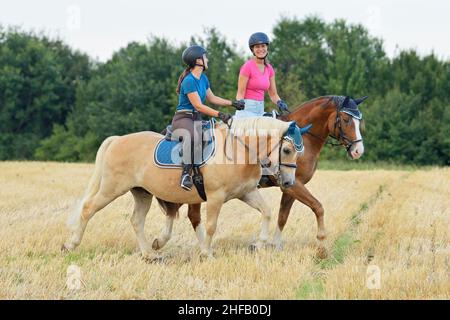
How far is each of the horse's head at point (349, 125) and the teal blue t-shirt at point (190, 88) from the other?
2.07 meters

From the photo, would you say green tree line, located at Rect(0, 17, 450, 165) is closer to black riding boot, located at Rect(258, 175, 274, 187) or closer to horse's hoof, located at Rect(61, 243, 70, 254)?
black riding boot, located at Rect(258, 175, 274, 187)

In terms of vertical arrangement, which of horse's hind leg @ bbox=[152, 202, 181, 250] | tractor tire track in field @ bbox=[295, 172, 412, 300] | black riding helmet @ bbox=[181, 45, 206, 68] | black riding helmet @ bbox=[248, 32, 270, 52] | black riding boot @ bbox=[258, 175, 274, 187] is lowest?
tractor tire track in field @ bbox=[295, 172, 412, 300]

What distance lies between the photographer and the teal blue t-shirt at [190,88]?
7.51 metres

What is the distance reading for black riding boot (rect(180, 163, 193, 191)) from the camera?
7.43 m

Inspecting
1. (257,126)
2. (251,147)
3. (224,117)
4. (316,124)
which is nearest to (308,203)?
(316,124)

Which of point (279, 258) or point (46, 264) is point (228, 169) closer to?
point (279, 258)

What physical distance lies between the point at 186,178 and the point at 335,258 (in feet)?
7.22

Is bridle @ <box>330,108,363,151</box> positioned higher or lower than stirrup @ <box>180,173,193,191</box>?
higher

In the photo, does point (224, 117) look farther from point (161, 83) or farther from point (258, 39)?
point (161, 83)

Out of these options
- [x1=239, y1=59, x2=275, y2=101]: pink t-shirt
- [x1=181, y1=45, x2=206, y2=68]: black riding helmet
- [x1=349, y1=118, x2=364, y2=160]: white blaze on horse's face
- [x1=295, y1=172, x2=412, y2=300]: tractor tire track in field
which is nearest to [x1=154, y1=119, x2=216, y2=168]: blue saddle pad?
[x1=181, y1=45, x2=206, y2=68]: black riding helmet

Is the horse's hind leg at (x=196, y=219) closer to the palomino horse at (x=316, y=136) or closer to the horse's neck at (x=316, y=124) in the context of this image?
the palomino horse at (x=316, y=136)

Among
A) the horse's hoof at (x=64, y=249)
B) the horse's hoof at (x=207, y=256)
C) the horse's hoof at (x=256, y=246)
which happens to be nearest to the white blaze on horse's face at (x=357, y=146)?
the horse's hoof at (x=256, y=246)

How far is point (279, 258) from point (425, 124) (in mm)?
30899
